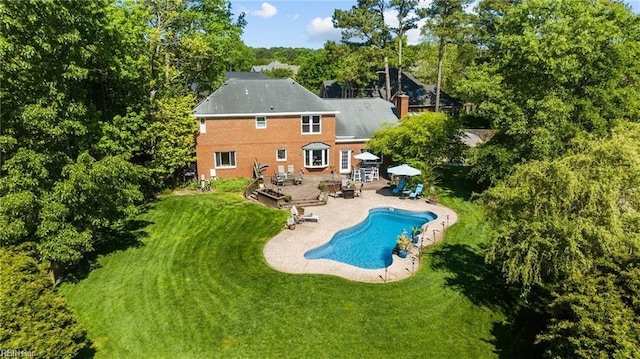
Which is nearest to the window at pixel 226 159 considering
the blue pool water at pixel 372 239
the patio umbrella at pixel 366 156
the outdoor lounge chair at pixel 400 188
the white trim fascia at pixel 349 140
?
the white trim fascia at pixel 349 140

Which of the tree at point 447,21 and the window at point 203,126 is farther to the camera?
the tree at point 447,21

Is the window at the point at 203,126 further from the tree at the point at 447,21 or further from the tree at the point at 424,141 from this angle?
the tree at the point at 447,21

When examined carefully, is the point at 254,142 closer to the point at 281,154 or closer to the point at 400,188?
the point at 281,154

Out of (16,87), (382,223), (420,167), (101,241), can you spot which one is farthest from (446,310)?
(16,87)

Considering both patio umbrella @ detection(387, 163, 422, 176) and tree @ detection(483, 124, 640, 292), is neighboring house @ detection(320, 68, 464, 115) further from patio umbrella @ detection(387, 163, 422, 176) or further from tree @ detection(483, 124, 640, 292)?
tree @ detection(483, 124, 640, 292)

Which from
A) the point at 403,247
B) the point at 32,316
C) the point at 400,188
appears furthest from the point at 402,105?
the point at 32,316

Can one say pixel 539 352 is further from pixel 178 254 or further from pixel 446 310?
pixel 178 254

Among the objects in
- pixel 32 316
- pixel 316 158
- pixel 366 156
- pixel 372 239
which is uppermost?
pixel 366 156
